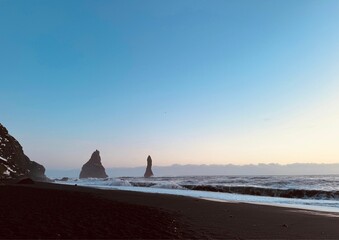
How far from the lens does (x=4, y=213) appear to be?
528 inches

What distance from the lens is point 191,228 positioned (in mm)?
13312

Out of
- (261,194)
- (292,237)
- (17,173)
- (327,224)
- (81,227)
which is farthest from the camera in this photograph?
(17,173)

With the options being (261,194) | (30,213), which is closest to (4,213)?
(30,213)

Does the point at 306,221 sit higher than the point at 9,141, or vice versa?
the point at 9,141

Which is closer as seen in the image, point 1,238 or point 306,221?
point 1,238

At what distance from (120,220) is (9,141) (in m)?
61.1

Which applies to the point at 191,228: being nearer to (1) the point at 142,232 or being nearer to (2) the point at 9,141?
(1) the point at 142,232

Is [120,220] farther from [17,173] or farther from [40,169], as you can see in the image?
[40,169]

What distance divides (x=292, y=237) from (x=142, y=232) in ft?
21.2

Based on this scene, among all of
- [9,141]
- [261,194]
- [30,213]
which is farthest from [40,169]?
[30,213]

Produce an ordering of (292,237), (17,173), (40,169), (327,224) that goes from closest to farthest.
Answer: (292,237)
(327,224)
(17,173)
(40,169)

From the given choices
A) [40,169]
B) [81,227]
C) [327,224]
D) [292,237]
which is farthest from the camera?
[40,169]

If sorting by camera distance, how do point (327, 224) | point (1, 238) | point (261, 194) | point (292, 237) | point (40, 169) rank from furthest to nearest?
point (40, 169) < point (261, 194) < point (327, 224) < point (292, 237) < point (1, 238)

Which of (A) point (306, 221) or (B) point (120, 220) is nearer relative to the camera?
(B) point (120, 220)
